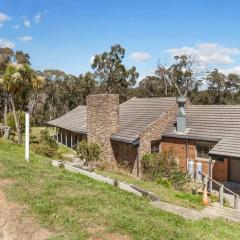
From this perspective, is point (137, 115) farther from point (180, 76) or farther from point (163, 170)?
point (180, 76)

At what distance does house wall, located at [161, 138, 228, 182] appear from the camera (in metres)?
20.7

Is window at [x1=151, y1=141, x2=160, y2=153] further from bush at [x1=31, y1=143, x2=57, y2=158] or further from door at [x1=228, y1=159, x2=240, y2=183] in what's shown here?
bush at [x1=31, y1=143, x2=57, y2=158]

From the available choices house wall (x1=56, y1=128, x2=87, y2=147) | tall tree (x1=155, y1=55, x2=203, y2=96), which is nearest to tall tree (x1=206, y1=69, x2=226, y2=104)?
tall tree (x1=155, y1=55, x2=203, y2=96)

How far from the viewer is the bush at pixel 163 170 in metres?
18.6

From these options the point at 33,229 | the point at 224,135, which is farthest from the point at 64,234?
the point at 224,135

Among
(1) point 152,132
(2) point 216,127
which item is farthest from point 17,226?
(2) point 216,127

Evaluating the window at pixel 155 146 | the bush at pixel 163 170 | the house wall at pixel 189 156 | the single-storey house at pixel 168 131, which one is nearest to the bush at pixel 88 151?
the single-storey house at pixel 168 131

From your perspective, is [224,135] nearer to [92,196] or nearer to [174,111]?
[174,111]

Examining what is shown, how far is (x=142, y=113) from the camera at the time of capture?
26328 millimetres

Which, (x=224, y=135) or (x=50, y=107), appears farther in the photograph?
(x=50, y=107)

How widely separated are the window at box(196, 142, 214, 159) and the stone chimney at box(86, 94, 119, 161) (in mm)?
5823

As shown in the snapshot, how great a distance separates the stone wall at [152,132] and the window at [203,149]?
9.48 ft

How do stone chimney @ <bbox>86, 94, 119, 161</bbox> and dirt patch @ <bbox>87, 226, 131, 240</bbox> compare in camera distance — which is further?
stone chimney @ <bbox>86, 94, 119, 161</bbox>

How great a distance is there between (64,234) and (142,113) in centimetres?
1941
